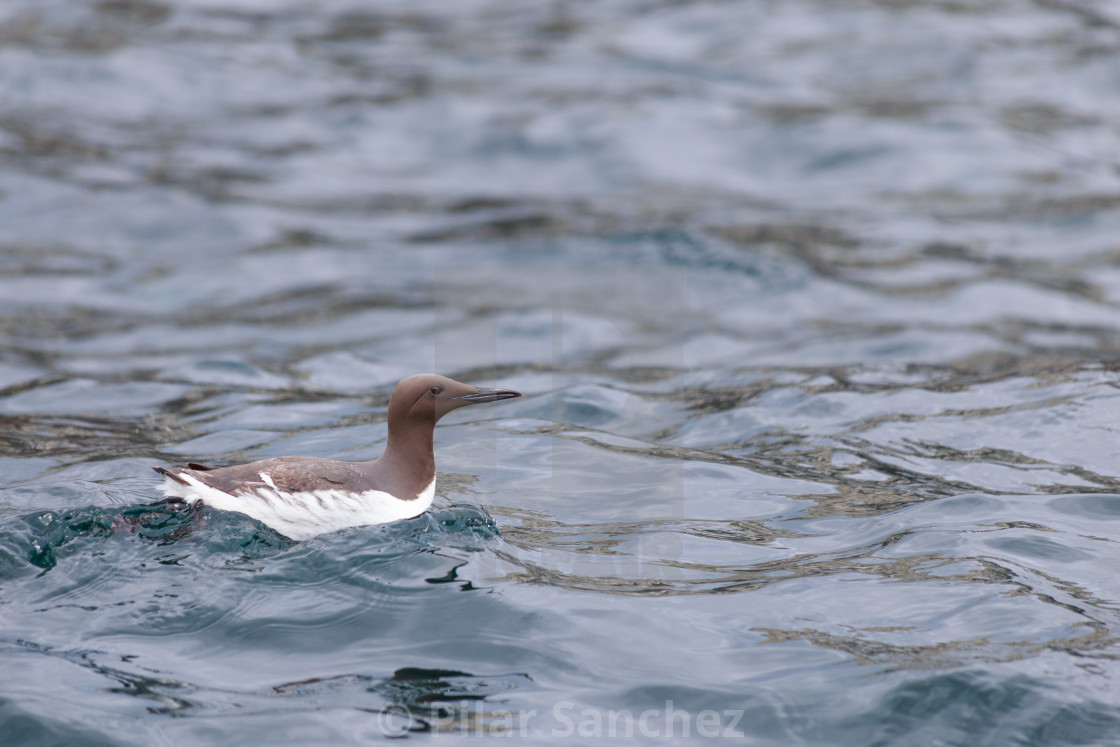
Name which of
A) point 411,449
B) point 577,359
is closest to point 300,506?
point 411,449

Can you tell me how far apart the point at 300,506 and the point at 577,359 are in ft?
18.5

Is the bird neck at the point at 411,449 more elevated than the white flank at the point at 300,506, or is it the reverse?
the bird neck at the point at 411,449

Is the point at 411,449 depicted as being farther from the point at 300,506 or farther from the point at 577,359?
the point at 577,359

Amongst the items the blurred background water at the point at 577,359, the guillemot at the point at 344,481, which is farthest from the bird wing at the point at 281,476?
the blurred background water at the point at 577,359

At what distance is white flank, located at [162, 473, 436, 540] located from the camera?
237 inches

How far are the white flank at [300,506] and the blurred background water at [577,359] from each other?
0.29ft

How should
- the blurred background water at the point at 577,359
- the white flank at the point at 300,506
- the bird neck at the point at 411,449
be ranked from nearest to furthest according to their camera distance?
the blurred background water at the point at 577,359, the white flank at the point at 300,506, the bird neck at the point at 411,449

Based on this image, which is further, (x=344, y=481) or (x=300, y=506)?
(x=344, y=481)

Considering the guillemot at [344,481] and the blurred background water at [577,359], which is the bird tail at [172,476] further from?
the blurred background water at [577,359]

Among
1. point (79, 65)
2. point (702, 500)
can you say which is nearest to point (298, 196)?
point (79, 65)

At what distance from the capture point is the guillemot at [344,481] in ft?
19.8

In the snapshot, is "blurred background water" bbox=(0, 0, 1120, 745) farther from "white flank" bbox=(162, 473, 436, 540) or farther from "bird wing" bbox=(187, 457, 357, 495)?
"bird wing" bbox=(187, 457, 357, 495)

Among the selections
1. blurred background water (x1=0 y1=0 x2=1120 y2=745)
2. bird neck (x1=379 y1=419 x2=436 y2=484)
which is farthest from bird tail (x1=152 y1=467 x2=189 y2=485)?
bird neck (x1=379 y1=419 x2=436 y2=484)

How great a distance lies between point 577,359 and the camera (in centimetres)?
1140
